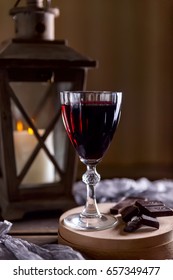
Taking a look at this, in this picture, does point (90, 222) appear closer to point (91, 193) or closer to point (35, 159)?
point (91, 193)

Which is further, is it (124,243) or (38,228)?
(38,228)

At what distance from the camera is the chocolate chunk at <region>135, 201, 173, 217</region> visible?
54cm

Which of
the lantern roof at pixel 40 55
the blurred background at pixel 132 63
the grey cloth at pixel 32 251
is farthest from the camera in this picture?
the blurred background at pixel 132 63

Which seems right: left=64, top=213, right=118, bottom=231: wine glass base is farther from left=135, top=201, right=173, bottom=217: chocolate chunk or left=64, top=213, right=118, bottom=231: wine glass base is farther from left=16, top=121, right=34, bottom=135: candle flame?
left=16, top=121, right=34, bottom=135: candle flame

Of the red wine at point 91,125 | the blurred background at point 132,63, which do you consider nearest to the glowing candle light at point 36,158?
the red wine at point 91,125

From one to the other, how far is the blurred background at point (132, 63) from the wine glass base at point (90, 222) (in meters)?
0.84

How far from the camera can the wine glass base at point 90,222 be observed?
0.52m

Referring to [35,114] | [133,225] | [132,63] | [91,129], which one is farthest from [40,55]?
[132,63]

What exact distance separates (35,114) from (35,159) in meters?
0.07

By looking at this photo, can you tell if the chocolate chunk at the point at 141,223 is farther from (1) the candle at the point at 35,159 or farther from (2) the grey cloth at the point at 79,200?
(1) the candle at the point at 35,159

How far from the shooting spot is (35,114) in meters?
0.70

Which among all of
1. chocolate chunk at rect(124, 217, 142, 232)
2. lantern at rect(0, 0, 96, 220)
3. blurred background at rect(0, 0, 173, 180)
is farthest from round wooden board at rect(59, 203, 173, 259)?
blurred background at rect(0, 0, 173, 180)
